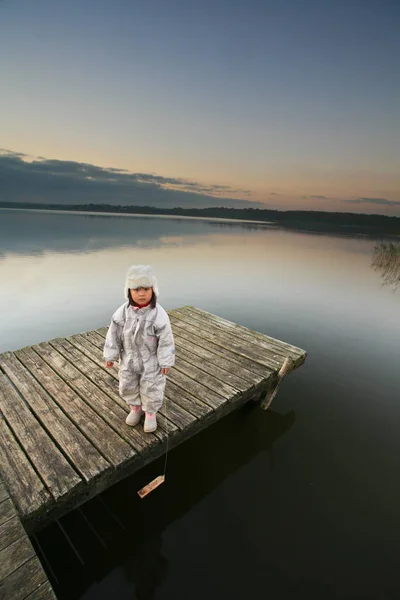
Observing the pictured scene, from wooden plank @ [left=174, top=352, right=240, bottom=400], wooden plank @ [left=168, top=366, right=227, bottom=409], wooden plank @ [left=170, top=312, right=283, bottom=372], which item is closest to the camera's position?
wooden plank @ [left=168, top=366, right=227, bottom=409]

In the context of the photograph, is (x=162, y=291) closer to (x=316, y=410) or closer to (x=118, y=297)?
(x=118, y=297)

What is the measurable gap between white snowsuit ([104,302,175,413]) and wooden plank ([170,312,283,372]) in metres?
2.56

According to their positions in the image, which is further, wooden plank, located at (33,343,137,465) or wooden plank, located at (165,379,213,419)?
wooden plank, located at (165,379,213,419)

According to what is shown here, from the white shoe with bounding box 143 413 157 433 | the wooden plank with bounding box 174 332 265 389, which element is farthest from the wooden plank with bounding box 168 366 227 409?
the white shoe with bounding box 143 413 157 433

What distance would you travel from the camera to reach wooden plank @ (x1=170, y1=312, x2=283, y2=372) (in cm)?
539

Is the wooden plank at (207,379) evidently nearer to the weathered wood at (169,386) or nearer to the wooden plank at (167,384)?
the weathered wood at (169,386)

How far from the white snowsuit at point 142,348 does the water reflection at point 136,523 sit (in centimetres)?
144

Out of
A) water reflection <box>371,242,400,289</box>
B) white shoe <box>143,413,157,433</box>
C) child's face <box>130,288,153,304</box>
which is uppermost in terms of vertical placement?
child's face <box>130,288,153,304</box>

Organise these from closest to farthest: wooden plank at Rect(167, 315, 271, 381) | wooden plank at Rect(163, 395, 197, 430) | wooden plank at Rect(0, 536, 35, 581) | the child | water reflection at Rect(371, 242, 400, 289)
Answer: wooden plank at Rect(0, 536, 35, 581) < the child < wooden plank at Rect(163, 395, 197, 430) < wooden plank at Rect(167, 315, 271, 381) < water reflection at Rect(371, 242, 400, 289)

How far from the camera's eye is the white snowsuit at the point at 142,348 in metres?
3.15

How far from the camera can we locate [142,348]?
10.5 feet

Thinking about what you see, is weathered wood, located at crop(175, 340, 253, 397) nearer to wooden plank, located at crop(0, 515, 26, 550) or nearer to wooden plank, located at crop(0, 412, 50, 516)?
wooden plank, located at crop(0, 412, 50, 516)

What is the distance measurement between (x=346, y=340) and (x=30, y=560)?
8.97 m

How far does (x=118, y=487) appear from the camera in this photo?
399 centimetres
